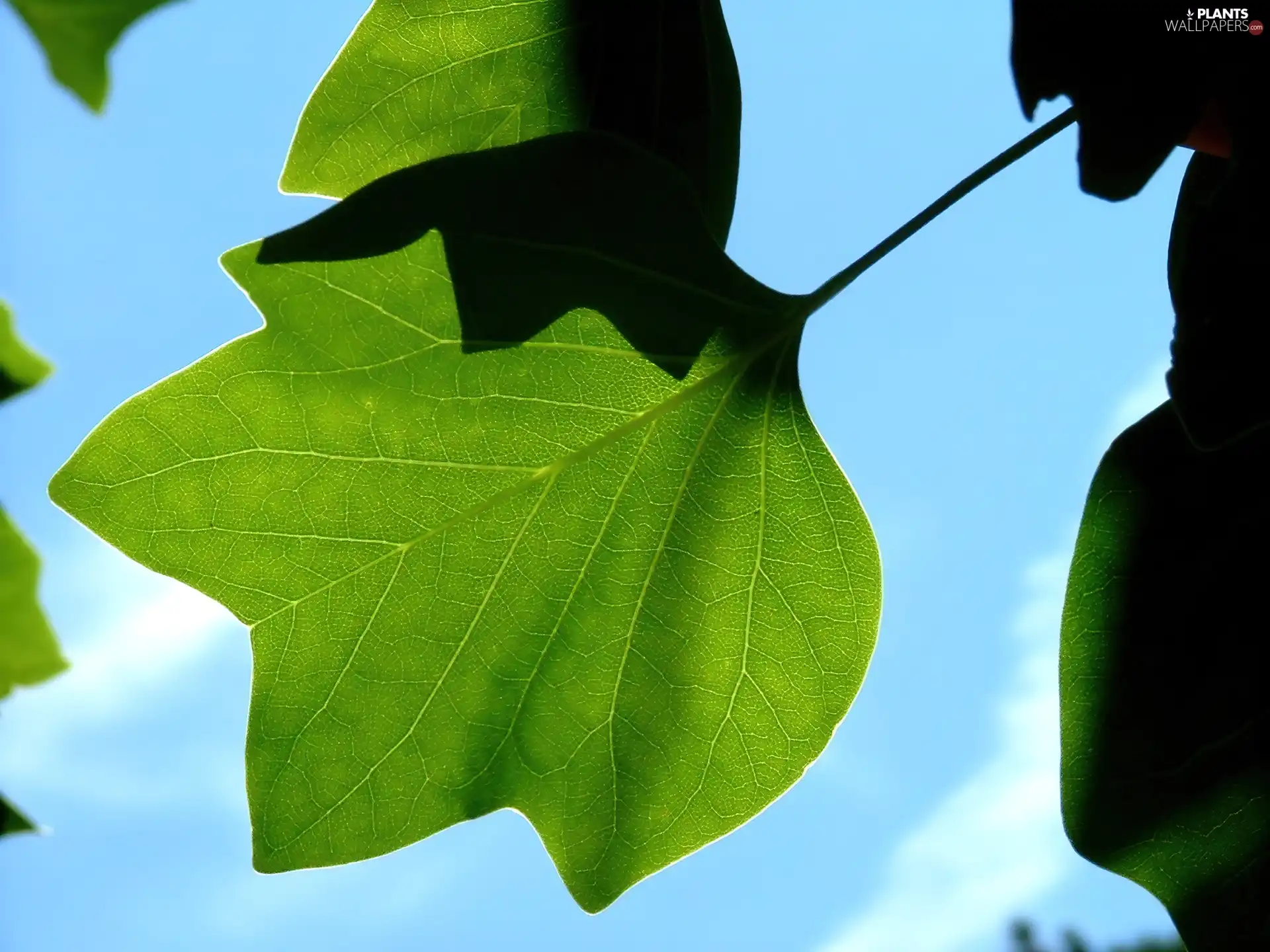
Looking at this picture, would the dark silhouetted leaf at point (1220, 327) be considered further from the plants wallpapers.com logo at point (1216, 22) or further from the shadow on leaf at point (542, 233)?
the shadow on leaf at point (542, 233)

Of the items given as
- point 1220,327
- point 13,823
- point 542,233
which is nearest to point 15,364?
point 13,823

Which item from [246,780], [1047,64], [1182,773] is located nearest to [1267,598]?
[1182,773]

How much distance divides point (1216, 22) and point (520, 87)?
2.15 feet

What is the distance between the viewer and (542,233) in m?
1.05

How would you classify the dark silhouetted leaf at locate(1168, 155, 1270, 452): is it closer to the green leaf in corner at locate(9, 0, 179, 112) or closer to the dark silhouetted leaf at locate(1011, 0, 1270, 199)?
the dark silhouetted leaf at locate(1011, 0, 1270, 199)

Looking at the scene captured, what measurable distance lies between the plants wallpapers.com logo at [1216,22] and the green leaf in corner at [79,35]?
751mm

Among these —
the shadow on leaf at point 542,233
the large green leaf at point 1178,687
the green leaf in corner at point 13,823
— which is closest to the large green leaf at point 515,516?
the shadow on leaf at point 542,233

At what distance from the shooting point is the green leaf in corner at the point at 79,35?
539mm

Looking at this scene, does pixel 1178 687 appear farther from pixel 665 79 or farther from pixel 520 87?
pixel 520 87

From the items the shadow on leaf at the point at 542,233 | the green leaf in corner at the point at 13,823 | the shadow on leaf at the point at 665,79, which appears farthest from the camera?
the shadow on leaf at the point at 665,79

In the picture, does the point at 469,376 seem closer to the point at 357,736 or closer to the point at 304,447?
the point at 304,447

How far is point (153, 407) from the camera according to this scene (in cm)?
104

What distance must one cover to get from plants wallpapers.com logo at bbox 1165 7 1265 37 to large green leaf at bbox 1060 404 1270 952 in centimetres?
38

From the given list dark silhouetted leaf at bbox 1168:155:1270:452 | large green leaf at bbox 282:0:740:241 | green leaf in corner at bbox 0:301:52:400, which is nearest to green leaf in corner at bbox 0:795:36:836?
green leaf in corner at bbox 0:301:52:400
